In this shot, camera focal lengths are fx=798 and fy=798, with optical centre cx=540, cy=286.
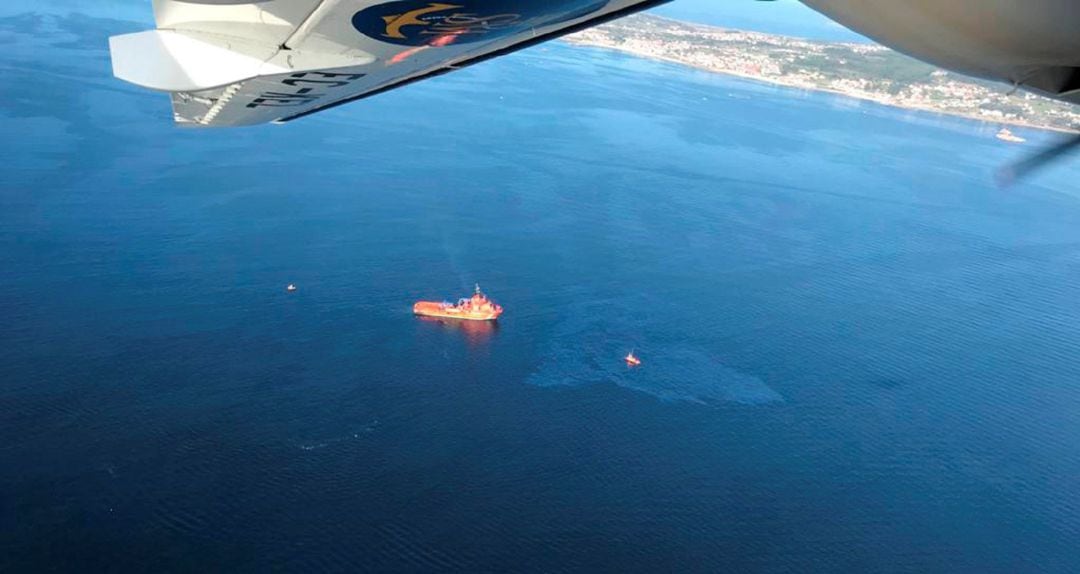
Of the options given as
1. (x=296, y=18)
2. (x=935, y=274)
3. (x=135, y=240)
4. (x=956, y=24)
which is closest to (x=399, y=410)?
(x=135, y=240)

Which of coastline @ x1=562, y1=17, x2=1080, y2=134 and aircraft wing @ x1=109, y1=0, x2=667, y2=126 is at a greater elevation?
aircraft wing @ x1=109, y1=0, x2=667, y2=126

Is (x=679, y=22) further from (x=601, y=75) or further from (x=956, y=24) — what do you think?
(x=956, y=24)

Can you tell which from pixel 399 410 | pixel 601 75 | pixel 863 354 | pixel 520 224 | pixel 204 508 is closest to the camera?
pixel 204 508

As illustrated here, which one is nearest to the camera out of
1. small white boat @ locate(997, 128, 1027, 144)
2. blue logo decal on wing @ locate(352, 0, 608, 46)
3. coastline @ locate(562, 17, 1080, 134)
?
blue logo decal on wing @ locate(352, 0, 608, 46)

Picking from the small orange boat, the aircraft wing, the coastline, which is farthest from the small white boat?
the aircraft wing

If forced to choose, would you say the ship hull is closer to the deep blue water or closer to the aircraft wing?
the deep blue water

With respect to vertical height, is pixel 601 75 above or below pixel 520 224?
above

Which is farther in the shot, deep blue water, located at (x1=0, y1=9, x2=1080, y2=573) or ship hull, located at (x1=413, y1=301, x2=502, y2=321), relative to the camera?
ship hull, located at (x1=413, y1=301, x2=502, y2=321)

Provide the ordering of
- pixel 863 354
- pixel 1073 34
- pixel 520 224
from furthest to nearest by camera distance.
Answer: pixel 520 224 → pixel 863 354 → pixel 1073 34
